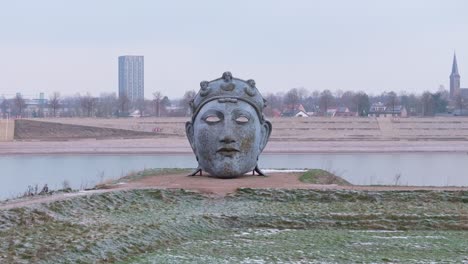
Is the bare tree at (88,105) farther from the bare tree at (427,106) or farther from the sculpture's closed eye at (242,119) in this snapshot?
the sculpture's closed eye at (242,119)

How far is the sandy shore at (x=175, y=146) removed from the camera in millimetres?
68188

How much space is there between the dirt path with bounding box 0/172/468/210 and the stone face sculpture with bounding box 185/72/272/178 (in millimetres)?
403

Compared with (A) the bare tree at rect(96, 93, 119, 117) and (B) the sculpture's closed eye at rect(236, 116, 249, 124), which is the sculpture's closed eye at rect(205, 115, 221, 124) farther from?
(A) the bare tree at rect(96, 93, 119, 117)

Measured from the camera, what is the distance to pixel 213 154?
21.7 metres

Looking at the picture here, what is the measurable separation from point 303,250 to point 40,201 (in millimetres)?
5534

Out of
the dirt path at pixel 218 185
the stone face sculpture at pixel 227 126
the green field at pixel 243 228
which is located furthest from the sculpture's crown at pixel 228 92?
the green field at pixel 243 228

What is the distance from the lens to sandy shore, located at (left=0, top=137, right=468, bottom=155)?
68.2 meters

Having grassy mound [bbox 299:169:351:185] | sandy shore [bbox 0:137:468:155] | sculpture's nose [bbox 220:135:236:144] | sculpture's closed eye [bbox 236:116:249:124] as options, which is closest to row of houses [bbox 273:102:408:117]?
sandy shore [bbox 0:137:468:155]

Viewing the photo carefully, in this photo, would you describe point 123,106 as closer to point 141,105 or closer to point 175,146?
point 141,105

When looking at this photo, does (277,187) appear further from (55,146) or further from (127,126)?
(127,126)

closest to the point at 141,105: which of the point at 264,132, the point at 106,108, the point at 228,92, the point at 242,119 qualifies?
the point at 106,108

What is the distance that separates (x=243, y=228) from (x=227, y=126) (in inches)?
270

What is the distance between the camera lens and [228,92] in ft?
73.6

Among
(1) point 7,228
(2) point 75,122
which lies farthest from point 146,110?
(1) point 7,228
